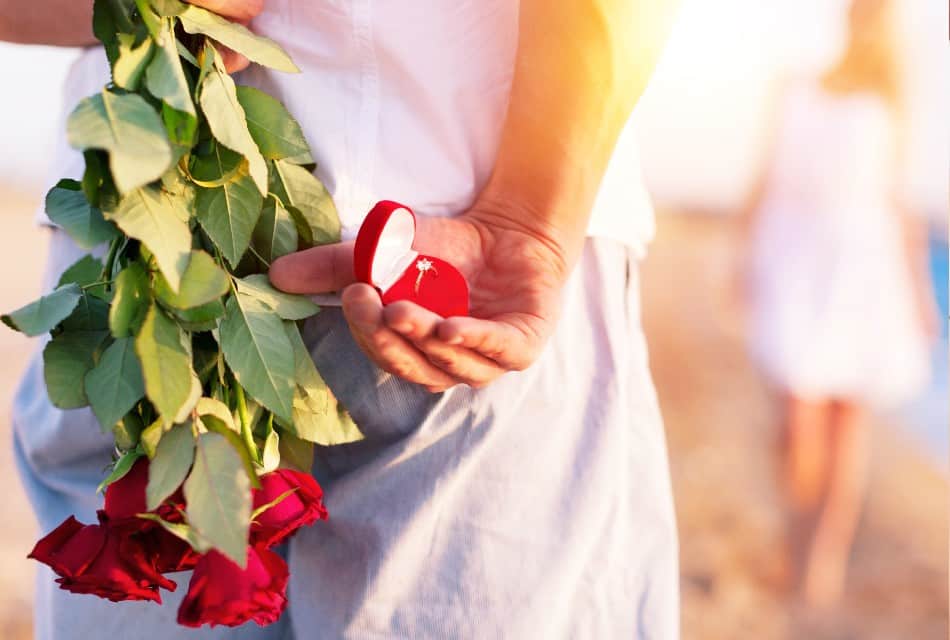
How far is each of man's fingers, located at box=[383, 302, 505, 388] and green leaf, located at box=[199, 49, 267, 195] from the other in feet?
0.55

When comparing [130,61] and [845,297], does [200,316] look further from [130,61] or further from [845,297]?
[845,297]

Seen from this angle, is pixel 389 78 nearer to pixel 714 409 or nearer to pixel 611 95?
pixel 611 95

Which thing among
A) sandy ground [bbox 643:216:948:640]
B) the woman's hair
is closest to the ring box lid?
sandy ground [bbox 643:216:948:640]

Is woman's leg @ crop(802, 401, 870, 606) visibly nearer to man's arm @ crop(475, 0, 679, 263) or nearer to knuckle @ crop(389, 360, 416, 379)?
man's arm @ crop(475, 0, 679, 263)

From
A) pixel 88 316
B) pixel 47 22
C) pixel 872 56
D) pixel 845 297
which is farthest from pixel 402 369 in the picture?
pixel 872 56

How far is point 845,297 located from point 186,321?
11.5 ft

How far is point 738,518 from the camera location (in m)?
4.74

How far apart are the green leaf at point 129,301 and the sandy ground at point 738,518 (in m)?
2.60

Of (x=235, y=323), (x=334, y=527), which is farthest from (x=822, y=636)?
(x=235, y=323)

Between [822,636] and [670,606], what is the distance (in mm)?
2829

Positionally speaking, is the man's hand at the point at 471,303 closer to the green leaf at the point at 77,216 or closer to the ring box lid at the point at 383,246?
the ring box lid at the point at 383,246

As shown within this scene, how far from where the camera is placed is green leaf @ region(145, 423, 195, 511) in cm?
75

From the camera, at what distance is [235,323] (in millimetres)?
827

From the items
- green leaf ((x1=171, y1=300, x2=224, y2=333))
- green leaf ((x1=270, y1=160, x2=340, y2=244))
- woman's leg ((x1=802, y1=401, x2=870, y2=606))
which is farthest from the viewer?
woman's leg ((x1=802, y1=401, x2=870, y2=606))
